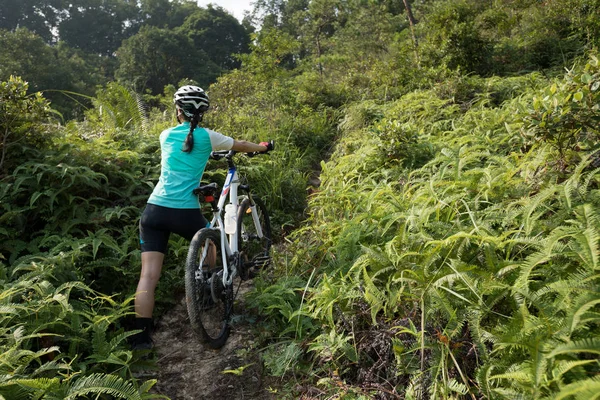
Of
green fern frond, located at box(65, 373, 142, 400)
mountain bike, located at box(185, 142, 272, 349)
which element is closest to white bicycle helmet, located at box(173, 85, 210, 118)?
mountain bike, located at box(185, 142, 272, 349)

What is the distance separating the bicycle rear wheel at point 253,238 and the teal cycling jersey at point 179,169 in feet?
2.35

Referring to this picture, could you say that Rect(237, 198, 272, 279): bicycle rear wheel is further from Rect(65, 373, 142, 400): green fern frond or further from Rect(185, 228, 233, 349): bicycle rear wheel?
Rect(65, 373, 142, 400): green fern frond

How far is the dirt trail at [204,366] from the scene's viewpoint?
271 centimetres

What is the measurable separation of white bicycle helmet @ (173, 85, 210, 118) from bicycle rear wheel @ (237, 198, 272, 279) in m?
1.09

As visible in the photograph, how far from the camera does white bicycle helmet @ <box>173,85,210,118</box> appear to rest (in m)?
3.23

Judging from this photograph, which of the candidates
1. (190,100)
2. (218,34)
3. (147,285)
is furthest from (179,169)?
(218,34)

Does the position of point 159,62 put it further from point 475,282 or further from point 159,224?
point 475,282

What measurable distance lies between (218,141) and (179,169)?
439 millimetres

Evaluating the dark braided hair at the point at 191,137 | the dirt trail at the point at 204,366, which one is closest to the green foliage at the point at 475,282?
the dirt trail at the point at 204,366

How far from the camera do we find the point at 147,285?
295cm

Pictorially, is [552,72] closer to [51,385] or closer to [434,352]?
[434,352]

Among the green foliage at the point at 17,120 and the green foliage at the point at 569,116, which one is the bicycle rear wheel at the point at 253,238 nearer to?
the green foliage at the point at 17,120

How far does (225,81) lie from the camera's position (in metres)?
10.9

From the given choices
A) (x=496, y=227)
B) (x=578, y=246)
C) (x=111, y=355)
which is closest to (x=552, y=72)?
(x=496, y=227)
